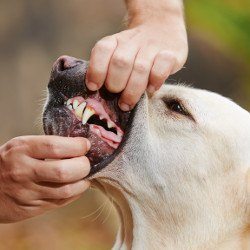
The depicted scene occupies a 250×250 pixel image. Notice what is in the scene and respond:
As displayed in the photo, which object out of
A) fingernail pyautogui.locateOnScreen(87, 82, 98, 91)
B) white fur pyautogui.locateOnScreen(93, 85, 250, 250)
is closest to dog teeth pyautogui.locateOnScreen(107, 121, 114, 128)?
white fur pyautogui.locateOnScreen(93, 85, 250, 250)

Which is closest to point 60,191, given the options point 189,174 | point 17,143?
point 17,143

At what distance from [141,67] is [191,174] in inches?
22.7

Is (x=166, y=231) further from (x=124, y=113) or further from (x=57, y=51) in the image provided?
(x=57, y=51)

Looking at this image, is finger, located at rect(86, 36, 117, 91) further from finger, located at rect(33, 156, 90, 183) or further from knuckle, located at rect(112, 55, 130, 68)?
finger, located at rect(33, 156, 90, 183)

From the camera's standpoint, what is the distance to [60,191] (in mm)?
2746

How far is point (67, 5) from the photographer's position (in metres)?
8.18

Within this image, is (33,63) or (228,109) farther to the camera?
(33,63)

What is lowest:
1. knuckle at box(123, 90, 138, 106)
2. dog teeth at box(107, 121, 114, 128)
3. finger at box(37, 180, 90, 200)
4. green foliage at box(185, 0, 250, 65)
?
green foliage at box(185, 0, 250, 65)

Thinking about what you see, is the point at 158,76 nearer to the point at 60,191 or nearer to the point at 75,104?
the point at 75,104

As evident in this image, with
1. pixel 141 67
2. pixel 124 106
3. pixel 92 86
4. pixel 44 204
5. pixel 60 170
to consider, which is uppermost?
pixel 141 67

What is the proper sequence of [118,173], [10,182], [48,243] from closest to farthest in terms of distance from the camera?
[10,182], [118,173], [48,243]

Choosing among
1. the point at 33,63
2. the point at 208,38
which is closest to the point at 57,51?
the point at 33,63

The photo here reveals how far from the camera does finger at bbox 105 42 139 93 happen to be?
267 cm

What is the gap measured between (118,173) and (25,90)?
16.8 ft
